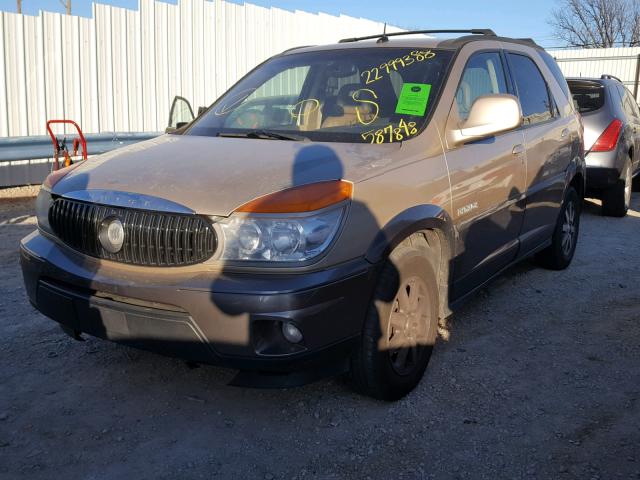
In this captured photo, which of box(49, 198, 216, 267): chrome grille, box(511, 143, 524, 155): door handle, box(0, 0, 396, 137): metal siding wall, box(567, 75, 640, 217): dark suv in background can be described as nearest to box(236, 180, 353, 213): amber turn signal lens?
box(49, 198, 216, 267): chrome grille

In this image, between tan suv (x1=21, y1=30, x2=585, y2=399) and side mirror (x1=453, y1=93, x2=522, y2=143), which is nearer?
tan suv (x1=21, y1=30, x2=585, y2=399)

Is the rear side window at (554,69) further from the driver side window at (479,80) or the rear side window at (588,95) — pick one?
the rear side window at (588,95)

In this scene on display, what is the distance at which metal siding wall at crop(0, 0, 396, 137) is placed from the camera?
9.08 metres

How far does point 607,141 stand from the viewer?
8.01 meters

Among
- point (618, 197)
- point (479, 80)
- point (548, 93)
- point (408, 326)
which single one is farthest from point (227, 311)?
point (618, 197)

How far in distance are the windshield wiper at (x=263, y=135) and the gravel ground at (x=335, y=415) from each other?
135 cm

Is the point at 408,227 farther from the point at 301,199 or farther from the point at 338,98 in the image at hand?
the point at 338,98

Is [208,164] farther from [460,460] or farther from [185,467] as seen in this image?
[460,460]

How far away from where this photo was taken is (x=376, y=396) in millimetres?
3254

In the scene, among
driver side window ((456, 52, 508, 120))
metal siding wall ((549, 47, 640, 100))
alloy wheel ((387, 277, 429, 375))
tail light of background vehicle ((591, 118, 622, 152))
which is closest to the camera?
alloy wheel ((387, 277, 429, 375))

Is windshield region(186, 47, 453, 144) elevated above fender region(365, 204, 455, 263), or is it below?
above

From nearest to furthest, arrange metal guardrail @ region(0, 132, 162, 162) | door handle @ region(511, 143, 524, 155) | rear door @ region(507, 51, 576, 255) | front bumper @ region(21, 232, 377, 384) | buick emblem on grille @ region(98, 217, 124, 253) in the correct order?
1. front bumper @ region(21, 232, 377, 384)
2. buick emblem on grille @ region(98, 217, 124, 253)
3. door handle @ region(511, 143, 524, 155)
4. rear door @ region(507, 51, 576, 255)
5. metal guardrail @ region(0, 132, 162, 162)

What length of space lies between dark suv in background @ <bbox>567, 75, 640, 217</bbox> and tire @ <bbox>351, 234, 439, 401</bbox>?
537 centimetres

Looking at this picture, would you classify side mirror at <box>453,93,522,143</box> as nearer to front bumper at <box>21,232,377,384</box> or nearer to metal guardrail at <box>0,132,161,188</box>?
front bumper at <box>21,232,377,384</box>
